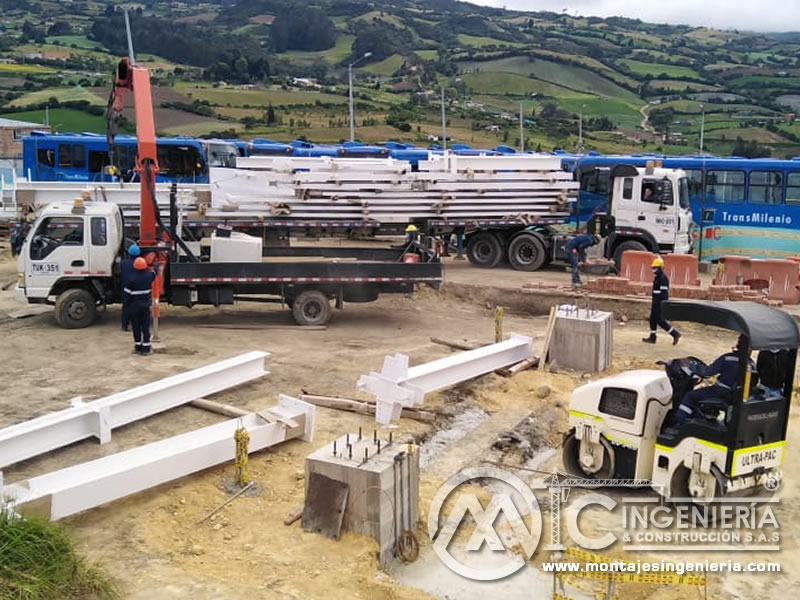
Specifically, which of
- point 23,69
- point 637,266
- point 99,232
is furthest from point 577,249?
point 23,69

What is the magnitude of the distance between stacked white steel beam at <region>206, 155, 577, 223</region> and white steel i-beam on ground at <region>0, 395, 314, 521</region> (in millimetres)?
11636

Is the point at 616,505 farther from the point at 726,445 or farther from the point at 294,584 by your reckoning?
the point at 294,584

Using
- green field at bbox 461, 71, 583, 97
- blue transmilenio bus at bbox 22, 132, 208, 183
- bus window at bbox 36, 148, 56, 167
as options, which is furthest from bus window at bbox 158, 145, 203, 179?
green field at bbox 461, 71, 583, 97

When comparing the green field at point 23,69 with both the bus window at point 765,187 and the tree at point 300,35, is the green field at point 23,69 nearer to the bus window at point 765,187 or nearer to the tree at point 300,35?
the tree at point 300,35

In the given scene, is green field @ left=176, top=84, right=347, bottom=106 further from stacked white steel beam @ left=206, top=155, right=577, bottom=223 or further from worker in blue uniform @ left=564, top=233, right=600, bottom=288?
worker in blue uniform @ left=564, top=233, right=600, bottom=288

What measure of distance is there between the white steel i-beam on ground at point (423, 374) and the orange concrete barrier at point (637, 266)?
689cm

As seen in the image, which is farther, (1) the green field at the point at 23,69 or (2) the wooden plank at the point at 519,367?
(1) the green field at the point at 23,69

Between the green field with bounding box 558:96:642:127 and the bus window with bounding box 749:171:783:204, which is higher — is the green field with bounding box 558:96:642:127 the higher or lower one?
the higher one

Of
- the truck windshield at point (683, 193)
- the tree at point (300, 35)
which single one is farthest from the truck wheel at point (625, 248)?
the tree at point (300, 35)

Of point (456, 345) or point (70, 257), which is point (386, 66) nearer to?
point (70, 257)

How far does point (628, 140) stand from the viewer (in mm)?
70000

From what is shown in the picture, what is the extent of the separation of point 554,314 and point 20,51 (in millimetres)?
116966

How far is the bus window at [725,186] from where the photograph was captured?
23422 mm

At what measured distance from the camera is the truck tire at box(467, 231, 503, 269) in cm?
2283
